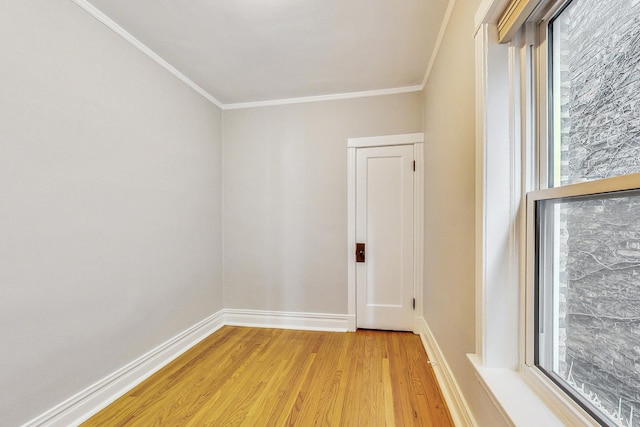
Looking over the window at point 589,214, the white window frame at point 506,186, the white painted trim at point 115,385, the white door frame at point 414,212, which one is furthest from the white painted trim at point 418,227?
the white painted trim at point 115,385

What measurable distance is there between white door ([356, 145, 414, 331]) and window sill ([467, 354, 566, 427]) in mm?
1514

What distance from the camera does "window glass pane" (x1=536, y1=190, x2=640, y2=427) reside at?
628 mm

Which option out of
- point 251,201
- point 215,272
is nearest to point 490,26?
point 251,201

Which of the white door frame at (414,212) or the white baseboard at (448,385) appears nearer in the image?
the white baseboard at (448,385)

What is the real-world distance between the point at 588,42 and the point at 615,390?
0.97 m

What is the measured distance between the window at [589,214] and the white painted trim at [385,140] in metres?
1.56

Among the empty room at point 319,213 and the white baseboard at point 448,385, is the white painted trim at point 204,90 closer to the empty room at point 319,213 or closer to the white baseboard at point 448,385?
the empty room at point 319,213

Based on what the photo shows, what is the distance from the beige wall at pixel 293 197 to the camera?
104 inches

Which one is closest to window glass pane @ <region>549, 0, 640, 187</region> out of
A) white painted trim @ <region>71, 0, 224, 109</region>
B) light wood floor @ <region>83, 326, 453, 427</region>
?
light wood floor @ <region>83, 326, 453, 427</region>

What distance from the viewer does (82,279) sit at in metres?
1.49

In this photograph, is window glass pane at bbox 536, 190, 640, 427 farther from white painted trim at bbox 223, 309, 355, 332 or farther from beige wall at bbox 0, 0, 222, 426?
beige wall at bbox 0, 0, 222, 426

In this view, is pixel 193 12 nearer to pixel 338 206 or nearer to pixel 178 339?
pixel 338 206

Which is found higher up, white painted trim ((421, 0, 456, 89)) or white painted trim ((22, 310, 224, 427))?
white painted trim ((421, 0, 456, 89))

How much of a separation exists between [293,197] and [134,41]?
68.9 inches
